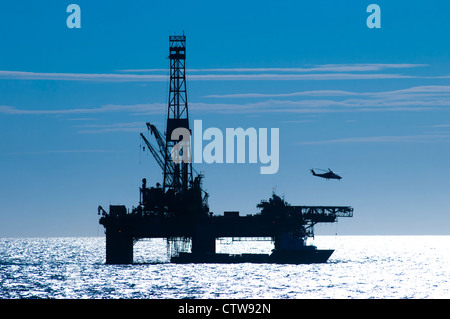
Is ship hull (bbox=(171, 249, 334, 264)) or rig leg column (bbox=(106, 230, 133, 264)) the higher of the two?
rig leg column (bbox=(106, 230, 133, 264))

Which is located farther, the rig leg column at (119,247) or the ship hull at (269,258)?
the ship hull at (269,258)

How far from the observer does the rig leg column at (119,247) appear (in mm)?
142000

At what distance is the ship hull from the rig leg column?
31.1 ft

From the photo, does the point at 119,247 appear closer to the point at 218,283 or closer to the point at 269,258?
the point at 269,258

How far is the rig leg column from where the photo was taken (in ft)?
466

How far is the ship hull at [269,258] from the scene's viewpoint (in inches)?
5635

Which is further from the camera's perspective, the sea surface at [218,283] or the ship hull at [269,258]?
the ship hull at [269,258]

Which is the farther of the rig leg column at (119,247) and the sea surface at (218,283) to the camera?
the rig leg column at (119,247)

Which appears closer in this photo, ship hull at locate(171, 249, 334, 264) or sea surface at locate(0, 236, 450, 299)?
sea surface at locate(0, 236, 450, 299)

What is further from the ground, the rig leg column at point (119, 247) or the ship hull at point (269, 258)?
the rig leg column at point (119, 247)

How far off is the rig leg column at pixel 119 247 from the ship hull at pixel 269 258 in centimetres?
947

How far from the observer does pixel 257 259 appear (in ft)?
494
